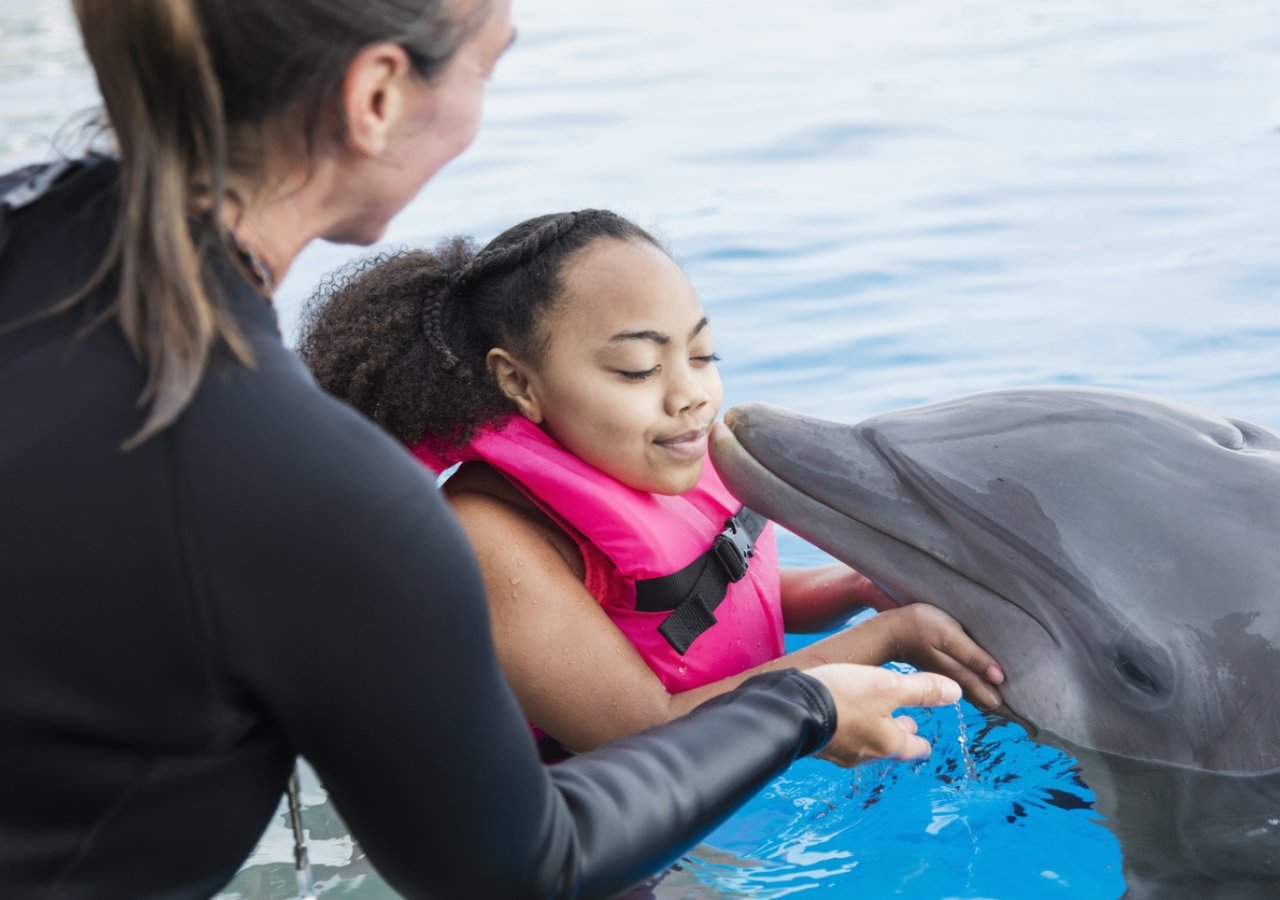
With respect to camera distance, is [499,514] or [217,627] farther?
[499,514]

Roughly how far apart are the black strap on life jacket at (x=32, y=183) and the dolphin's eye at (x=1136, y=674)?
8.60 feet

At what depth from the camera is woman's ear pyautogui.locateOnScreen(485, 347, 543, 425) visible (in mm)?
4348

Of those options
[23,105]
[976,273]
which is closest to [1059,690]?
[976,273]

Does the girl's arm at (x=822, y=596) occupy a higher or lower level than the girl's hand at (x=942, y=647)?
lower

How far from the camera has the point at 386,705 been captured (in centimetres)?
227

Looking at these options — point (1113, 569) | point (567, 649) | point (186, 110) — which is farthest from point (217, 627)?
point (1113, 569)

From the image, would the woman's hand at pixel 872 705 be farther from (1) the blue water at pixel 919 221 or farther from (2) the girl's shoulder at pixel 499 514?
(2) the girl's shoulder at pixel 499 514

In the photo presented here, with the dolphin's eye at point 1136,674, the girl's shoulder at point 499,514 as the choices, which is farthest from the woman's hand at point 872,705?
the girl's shoulder at point 499,514

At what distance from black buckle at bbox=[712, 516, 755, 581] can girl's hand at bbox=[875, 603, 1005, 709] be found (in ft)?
1.88

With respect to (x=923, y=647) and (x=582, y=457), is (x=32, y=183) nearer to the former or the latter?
(x=582, y=457)

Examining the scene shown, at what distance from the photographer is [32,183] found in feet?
7.91

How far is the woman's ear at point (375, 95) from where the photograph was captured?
2355 millimetres

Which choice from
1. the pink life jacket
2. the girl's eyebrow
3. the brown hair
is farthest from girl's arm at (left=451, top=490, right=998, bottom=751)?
the brown hair

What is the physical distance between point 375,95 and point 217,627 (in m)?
0.84
